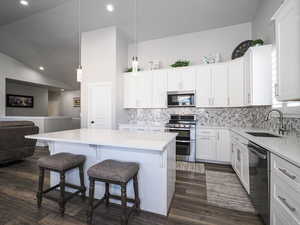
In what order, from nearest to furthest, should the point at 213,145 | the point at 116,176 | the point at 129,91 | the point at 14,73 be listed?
the point at 116,176, the point at 213,145, the point at 129,91, the point at 14,73

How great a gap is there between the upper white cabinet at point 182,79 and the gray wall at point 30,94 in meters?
8.03

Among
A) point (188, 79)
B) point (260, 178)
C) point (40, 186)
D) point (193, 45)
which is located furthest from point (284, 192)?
point (193, 45)

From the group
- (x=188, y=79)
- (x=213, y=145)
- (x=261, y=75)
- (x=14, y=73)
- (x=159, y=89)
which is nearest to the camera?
(x=261, y=75)

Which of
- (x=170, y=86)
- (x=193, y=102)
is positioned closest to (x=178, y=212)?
(x=193, y=102)

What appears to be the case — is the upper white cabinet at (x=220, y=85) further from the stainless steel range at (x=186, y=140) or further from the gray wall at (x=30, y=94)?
the gray wall at (x=30, y=94)

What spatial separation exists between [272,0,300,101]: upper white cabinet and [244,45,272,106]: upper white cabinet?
0.92m

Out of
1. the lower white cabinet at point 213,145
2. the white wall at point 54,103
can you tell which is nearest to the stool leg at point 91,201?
the lower white cabinet at point 213,145

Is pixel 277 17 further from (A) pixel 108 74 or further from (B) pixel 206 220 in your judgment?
(A) pixel 108 74

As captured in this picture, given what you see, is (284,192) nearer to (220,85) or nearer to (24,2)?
(220,85)

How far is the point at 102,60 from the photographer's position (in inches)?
166

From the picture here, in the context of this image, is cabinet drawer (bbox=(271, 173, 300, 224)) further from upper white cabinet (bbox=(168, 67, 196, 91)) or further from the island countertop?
upper white cabinet (bbox=(168, 67, 196, 91))

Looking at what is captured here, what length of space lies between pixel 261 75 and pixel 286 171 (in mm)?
2046

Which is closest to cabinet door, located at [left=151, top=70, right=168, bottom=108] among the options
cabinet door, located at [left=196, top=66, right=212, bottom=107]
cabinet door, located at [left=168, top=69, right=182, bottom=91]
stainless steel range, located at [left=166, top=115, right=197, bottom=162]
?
cabinet door, located at [left=168, top=69, right=182, bottom=91]

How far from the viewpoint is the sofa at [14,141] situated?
3104 mm
